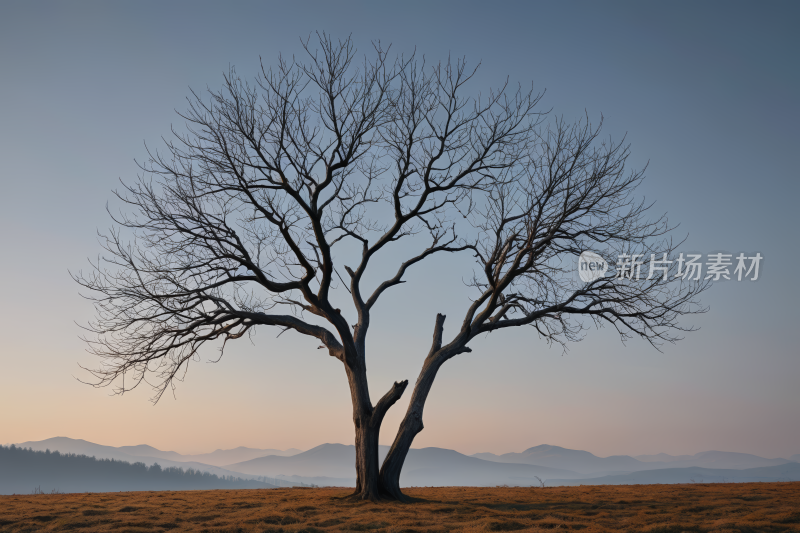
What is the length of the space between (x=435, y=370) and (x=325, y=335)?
9.32 ft

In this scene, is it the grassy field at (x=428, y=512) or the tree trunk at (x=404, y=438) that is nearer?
the grassy field at (x=428, y=512)

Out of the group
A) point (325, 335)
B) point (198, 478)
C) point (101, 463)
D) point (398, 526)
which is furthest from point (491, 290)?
point (101, 463)

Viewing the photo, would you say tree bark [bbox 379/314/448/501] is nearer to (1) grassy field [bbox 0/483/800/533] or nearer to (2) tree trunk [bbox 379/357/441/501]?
(2) tree trunk [bbox 379/357/441/501]

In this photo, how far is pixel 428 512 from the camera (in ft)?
33.1

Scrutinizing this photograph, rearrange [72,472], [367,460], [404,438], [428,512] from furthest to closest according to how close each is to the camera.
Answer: [72,472], [404,438], [367,460], [428,512]

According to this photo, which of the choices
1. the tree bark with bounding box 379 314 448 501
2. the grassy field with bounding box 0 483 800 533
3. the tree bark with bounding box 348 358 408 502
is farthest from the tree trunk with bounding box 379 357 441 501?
the grassy field with bounding box 0 483 800 533

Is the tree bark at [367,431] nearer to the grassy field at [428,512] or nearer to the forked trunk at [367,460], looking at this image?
the forked trunk at [367,460]

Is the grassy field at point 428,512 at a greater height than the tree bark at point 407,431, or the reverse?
the tree bark at point 407,431

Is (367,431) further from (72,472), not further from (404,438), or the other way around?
(72,472)

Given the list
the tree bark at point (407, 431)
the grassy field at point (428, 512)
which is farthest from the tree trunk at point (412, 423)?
the grassy field at point (428, 512)

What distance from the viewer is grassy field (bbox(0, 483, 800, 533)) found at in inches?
332

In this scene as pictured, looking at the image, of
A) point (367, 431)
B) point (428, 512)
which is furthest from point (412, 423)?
point (428, 512)

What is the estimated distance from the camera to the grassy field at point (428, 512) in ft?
27.7

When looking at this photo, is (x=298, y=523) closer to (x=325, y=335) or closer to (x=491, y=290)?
(x=325, y=335)
